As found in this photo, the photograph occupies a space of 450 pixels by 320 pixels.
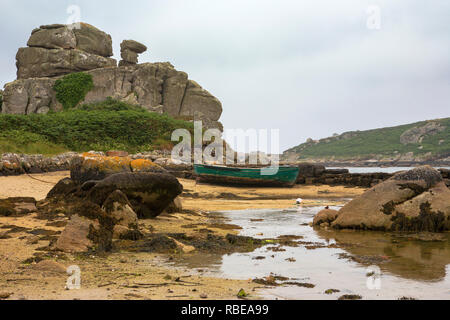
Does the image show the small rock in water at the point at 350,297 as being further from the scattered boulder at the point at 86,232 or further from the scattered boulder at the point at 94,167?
the scattered boulder at the point at 94,167

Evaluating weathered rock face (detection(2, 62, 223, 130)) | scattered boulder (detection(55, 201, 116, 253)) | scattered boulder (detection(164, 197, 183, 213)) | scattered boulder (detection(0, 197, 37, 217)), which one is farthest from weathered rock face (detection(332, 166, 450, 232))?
weathered rock face (detection(2, 62, 223, 130))

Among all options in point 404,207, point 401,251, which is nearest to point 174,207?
point 404,207

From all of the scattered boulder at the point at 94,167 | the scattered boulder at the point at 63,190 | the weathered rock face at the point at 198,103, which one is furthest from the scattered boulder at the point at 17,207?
the weathered rock face at the point at 198,103

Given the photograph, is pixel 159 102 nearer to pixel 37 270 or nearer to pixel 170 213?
pixel 170 213

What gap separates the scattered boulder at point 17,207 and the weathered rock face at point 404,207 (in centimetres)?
743

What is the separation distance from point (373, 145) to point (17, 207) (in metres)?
141

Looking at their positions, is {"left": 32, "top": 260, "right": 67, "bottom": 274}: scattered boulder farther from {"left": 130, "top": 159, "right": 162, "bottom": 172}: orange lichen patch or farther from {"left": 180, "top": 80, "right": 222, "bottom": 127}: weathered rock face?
{"left": 180, "top": 80, "right": 222, "bottom": 127}: weathered rock face

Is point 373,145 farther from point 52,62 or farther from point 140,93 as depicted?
point 52,62

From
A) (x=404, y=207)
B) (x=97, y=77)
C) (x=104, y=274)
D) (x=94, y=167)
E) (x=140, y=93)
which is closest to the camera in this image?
(x=104, y=274)

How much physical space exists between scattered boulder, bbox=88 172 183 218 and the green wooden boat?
48.5ft

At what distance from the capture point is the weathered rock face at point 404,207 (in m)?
10.1

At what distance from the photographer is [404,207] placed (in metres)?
10.4

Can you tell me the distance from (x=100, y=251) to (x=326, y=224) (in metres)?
6.07
